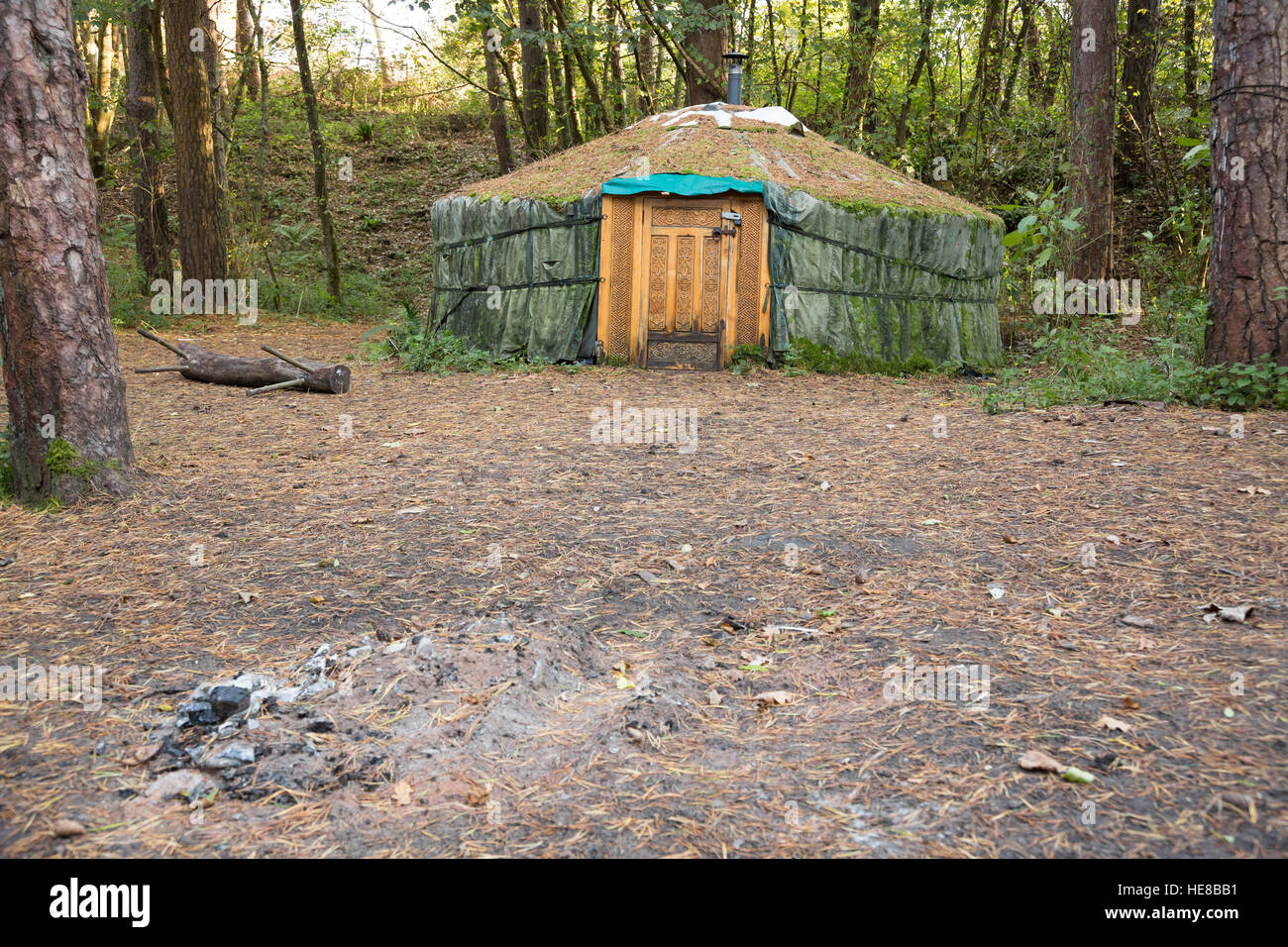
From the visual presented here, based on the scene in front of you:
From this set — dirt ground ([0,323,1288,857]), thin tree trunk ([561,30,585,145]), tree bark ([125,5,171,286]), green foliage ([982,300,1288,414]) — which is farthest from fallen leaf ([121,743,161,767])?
thin tree trunk ([561,30,585,145])

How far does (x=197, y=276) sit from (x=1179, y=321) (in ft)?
36.5

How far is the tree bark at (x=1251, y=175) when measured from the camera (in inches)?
210

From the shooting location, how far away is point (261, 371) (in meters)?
7.73

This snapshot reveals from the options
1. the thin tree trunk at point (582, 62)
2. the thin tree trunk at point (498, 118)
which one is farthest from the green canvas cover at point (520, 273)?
the thin tree trunk at point (498, 118)

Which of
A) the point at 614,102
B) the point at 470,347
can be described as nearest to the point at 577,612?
the point at 470,347

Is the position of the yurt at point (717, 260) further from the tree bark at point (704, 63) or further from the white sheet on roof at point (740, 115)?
the tree bark at point (704, 63)

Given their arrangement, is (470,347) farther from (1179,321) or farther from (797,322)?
(1179,321)

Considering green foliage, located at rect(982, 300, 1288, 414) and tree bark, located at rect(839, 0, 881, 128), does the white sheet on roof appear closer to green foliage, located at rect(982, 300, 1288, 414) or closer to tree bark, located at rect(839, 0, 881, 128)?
tree bark, located at rect(839, 0, 881, 128)

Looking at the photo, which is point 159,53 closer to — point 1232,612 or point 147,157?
point 147,157

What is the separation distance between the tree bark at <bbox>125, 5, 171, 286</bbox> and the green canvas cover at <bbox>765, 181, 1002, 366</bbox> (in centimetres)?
840

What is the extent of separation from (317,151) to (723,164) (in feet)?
21.8

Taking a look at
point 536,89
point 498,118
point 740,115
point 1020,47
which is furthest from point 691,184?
point 1020,47

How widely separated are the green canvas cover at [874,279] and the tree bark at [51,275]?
265 inches
